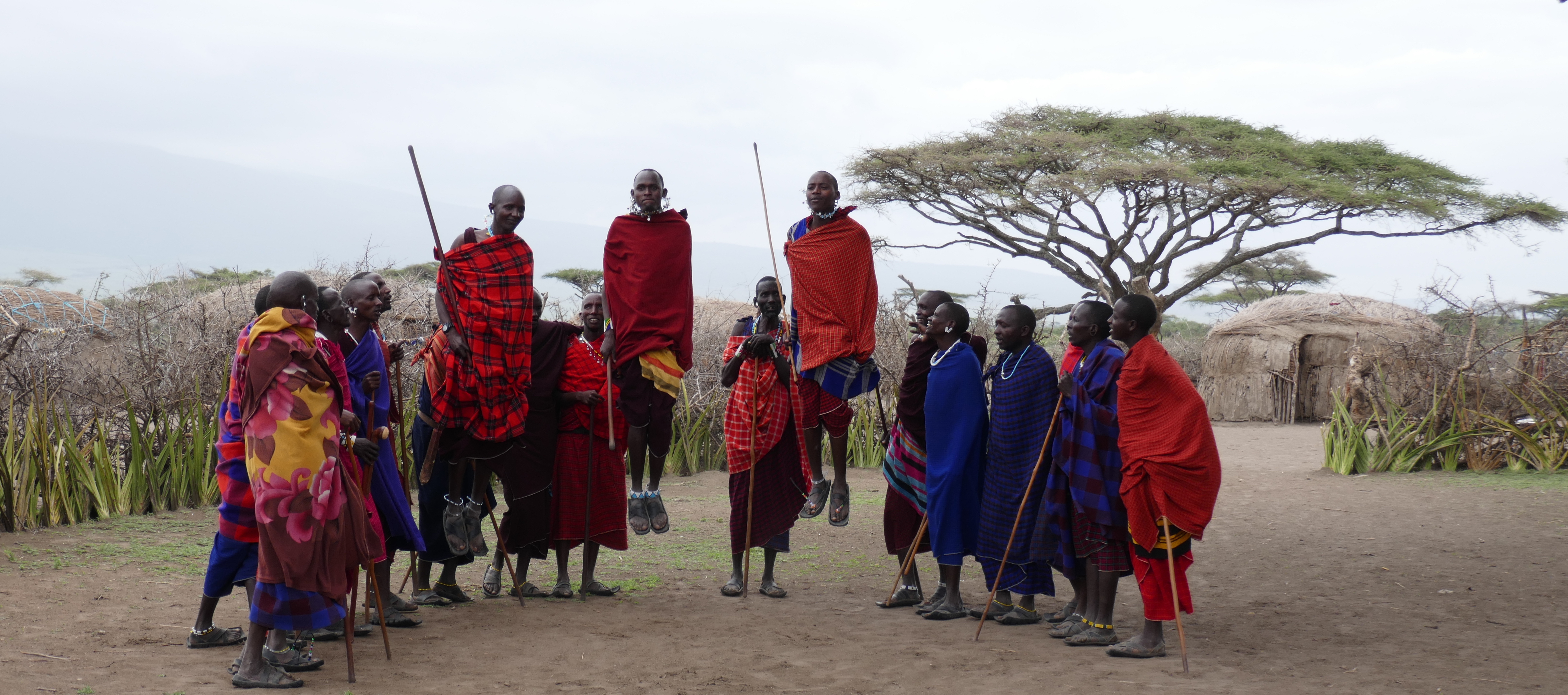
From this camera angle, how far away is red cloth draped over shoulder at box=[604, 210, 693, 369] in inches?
239

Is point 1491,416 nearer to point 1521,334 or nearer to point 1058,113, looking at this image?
point 1521,334

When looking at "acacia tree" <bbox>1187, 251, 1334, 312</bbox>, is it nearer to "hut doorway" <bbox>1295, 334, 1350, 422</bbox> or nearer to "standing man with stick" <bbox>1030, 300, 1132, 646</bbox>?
"hut doorway" <bbox>1295, 334, 1350, 422</bbox>

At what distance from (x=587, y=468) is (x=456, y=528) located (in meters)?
0.81

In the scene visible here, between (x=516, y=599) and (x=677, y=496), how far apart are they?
484 centimetres

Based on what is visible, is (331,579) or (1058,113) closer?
Answer: (331,579)

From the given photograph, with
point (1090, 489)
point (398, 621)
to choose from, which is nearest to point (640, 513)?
point (398, 621)

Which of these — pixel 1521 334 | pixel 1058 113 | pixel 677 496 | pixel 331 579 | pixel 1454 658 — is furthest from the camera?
pixel 1058 113

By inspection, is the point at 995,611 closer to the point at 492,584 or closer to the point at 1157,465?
the point at 1157,465

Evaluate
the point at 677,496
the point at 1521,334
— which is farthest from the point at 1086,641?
the point at 1521,334

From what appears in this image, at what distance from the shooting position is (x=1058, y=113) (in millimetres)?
26703

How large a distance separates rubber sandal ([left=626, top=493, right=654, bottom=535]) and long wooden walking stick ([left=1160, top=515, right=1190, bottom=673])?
2684mm

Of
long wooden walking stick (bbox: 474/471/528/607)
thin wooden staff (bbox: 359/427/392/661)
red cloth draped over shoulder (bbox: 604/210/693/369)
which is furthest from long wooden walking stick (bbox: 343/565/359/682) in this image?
→ red cloth draped over shoulder (bbox: 604/210/693/369)

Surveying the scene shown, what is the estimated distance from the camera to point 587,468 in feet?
19.6

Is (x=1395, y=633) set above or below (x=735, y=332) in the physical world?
below
